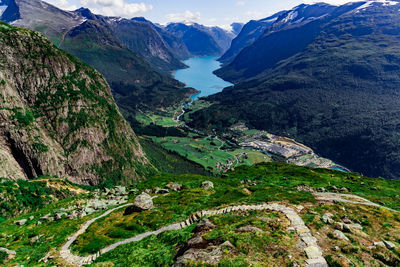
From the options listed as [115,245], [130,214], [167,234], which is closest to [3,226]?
[130,214]

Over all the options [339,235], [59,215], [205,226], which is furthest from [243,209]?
[59,215]

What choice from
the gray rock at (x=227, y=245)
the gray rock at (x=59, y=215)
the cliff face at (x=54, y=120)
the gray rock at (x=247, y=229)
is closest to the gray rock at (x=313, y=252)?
the gray rock at (x=247, y=229)

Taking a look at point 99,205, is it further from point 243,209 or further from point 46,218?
point 243,209

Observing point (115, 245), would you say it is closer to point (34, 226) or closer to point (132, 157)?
point (34, 226)

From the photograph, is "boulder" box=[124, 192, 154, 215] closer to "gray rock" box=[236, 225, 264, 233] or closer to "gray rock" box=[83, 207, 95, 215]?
"gray rock" box=[83, 207, 95, 215]

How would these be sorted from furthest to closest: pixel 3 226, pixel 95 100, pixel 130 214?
pixel 95 100
pixel 3 226
pixel 130 214

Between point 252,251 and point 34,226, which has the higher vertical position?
point 252,251

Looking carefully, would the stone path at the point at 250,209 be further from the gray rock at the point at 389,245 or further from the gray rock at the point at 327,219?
the gray rock at the point at 389,245
